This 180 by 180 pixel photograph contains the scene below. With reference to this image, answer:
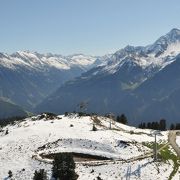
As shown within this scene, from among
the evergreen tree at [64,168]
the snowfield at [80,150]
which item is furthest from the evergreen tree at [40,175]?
the snowfield at [80,150]

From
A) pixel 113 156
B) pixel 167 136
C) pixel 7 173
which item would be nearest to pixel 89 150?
pixel 113 156

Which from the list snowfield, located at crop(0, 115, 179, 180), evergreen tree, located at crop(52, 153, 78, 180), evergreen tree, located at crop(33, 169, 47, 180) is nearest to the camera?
evergreen tree, located at crop(33, 169, 47, 180)

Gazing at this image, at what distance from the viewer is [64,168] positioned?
87.8 m

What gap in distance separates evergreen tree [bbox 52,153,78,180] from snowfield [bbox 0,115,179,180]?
2.60 m

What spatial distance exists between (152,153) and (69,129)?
110 feet

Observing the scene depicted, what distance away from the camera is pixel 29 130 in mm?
130500

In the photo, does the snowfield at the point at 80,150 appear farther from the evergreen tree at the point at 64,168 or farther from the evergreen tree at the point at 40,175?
the evergreen tree at the point at 40,175

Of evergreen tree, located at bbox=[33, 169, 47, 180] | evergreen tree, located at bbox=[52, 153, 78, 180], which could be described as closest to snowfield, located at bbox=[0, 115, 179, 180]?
evergreen tree, located at bbox=[52, 153, 78, 180]

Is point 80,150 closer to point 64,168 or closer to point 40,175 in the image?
point 64,168

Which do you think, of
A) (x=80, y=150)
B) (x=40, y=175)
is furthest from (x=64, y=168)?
(x=80, y=150)

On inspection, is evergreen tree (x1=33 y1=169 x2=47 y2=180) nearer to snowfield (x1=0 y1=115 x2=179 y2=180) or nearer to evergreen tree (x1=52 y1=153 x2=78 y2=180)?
evergreen tree (x1=52 y1=153 x2=78 y2=180)

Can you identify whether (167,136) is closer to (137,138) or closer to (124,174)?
(137,138)

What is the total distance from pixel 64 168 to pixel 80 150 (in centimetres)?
2101

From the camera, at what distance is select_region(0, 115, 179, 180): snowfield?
91812 mm
